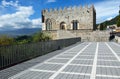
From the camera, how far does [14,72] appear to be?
24.5 feet

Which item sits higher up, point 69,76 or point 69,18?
point 69,18

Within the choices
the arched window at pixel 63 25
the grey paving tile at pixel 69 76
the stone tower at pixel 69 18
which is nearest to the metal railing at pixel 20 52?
the grey paving tile at pixel 69 76

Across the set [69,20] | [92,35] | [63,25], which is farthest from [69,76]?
[63,25]

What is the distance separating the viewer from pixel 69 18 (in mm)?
43156

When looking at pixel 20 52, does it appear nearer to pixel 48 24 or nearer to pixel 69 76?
pixel 69 76

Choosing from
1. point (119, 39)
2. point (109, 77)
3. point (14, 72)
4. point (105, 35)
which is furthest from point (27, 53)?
point (105, 35)

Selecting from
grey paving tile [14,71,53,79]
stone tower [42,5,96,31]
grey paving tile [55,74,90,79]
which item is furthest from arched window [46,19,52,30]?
grey paving tile [55,74,90,79]

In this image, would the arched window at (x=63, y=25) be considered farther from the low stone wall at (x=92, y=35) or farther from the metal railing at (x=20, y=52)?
the metal railing at (x=20, y=52)

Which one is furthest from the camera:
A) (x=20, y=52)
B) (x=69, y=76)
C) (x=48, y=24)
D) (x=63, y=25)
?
(x=48, y=24)

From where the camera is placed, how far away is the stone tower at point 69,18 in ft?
138

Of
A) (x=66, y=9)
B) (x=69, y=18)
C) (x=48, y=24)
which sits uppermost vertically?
(x=66, y=9)

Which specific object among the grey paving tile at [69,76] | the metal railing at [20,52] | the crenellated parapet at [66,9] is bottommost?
the grey paving tile at [69,76]

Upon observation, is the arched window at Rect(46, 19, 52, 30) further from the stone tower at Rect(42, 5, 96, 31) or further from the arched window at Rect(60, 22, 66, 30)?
the arched window at Rect(60, 22, 66, 30)

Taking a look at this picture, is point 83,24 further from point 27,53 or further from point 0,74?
point 0,74
